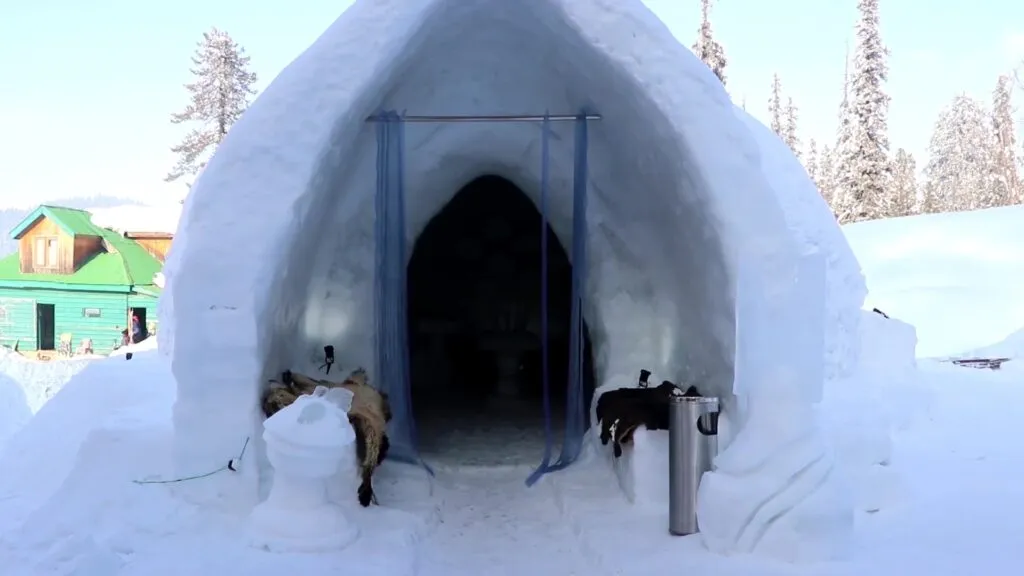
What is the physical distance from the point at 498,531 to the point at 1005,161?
28828 mm

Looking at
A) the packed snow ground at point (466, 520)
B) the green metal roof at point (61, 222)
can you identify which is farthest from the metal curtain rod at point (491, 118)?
the green metal roof at point (61, 222)

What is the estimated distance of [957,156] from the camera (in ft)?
113

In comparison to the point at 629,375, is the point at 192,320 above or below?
above

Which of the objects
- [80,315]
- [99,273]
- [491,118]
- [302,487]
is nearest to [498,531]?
[302,487]

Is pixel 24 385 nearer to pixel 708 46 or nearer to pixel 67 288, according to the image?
pixel 67 288

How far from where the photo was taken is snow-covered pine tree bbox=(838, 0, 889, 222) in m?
21.9

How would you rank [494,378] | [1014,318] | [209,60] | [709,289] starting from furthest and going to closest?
1. [209,60]
2. [1014,318]
3. [494,378]
4. [709,289]

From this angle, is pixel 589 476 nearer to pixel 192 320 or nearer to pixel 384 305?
pixel 384 305

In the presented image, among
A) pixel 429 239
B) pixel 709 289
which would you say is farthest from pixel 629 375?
pixel 429 239

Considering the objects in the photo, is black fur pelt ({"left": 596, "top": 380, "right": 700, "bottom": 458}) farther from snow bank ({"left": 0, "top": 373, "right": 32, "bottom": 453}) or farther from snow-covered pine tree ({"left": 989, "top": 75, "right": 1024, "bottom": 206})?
snow-covered pine tree ({"left": 989, "top": 75, "right": 1024, "bottom": 206})

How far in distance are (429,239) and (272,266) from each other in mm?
5893

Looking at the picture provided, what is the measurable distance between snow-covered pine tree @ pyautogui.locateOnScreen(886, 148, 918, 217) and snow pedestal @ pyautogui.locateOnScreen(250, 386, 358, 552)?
2227cm

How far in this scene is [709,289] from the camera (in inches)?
184

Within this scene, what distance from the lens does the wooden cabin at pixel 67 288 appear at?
57.2 feet
